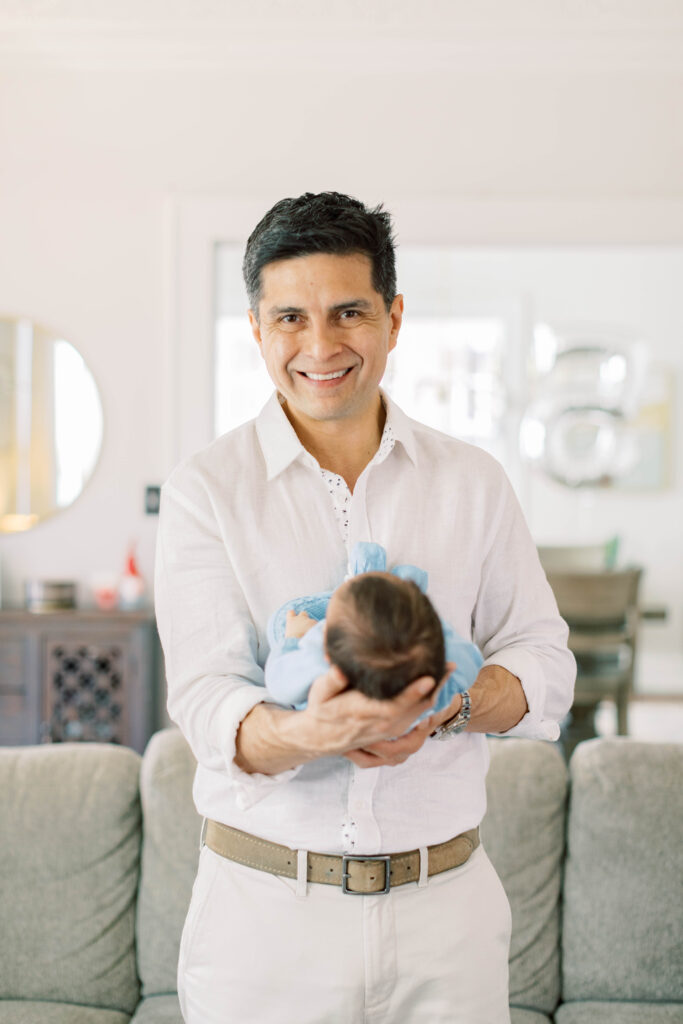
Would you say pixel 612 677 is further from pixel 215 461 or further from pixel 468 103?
pixel 215 461

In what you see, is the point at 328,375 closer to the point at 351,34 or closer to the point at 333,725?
the point at 333,725

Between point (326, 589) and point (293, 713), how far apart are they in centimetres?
24

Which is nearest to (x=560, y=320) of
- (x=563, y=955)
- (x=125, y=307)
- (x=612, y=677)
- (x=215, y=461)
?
(x=612, y=677)

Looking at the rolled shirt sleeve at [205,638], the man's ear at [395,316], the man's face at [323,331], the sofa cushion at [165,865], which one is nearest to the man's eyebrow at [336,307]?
the man's face at [323,331]

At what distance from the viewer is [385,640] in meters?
0.99

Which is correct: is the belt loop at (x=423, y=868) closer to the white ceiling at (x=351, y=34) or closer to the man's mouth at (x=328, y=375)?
the man's mouth at (x=328, y=375)

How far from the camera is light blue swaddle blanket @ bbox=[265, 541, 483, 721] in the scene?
1040 millimetres

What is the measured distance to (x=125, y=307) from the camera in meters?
3.60

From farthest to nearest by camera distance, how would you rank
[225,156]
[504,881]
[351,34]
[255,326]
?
1. [225,156]
2. [351,34]
3. [504,881]
4. [255,326]

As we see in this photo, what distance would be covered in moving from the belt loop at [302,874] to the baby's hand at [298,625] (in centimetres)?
28

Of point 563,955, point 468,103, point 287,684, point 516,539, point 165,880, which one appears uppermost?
point 468,103

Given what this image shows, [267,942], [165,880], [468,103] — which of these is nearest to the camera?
[267,942]

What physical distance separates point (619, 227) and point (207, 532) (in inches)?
110

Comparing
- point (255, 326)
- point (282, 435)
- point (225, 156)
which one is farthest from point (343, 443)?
point (225, 156)
